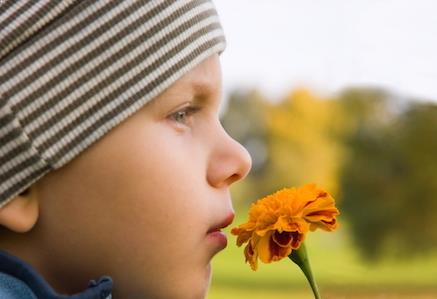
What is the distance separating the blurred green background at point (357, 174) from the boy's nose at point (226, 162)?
26.8ft

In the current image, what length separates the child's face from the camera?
114 centimetres

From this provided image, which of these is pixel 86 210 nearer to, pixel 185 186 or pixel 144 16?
pixel 185 186

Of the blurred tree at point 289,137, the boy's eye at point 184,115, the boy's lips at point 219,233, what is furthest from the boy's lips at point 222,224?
the blurred tree at point 289,137

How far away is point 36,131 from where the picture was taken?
3.67 feet

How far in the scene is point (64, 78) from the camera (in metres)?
1.12

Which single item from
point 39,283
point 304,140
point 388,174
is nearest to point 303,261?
point 39,283

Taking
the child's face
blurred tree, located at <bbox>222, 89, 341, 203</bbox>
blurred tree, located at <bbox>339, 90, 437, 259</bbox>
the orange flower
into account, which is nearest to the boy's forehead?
the child's face

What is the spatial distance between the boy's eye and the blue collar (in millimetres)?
207

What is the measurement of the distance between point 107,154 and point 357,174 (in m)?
9.39

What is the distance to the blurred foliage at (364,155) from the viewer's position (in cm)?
981

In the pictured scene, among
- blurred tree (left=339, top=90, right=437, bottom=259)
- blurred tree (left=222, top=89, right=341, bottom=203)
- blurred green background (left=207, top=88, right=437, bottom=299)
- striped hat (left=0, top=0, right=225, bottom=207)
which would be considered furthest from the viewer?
blurred tree (left=339, top=90, right=437, bottom=259)

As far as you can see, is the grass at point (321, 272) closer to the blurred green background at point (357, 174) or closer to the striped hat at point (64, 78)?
the blurred green background at point (357, 174)

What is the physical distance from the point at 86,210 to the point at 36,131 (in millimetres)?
109

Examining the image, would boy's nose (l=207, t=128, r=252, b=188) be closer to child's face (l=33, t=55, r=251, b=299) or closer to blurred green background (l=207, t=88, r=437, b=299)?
child's face (l=33, t=55, r=251, b=299)
